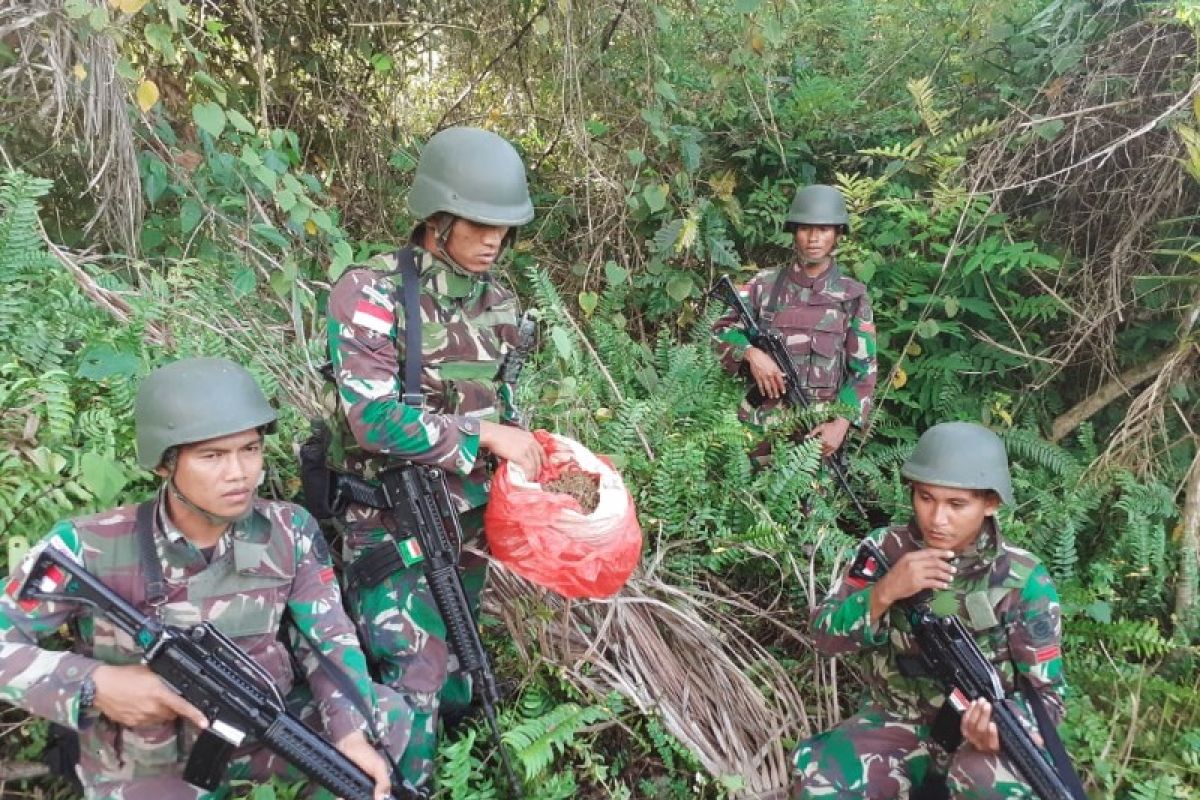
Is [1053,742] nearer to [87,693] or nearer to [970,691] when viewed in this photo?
[970,691]

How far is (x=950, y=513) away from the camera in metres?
2.93

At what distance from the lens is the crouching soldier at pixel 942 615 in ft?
9.34

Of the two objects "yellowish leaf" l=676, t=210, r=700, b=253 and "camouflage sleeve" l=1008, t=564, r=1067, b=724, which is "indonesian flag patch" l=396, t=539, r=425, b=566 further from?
"yellowish leaf" l=676, t=210, r=700, b=253

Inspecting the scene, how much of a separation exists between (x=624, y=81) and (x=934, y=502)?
4.10 m

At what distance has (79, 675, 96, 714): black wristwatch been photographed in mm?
2172

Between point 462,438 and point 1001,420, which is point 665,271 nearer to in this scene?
point 1001,420

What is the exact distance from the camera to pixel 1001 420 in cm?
562

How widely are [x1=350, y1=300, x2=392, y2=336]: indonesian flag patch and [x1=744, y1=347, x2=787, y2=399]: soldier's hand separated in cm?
291

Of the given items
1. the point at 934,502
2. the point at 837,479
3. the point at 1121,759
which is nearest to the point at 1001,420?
the point at 837,479

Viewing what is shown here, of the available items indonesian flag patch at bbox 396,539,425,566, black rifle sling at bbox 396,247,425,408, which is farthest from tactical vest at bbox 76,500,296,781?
black rifle sling at bbox 396,247,425,408

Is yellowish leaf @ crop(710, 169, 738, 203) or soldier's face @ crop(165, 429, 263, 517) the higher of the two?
yellowish leaf @ crop(710, 169, 738, 203)

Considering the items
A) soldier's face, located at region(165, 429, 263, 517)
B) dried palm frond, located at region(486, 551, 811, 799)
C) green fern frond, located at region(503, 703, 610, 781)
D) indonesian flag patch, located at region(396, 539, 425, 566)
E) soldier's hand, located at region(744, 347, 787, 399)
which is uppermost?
soldier's face, located at region(165, 429, 263, 517)

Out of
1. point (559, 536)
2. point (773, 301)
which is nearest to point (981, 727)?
point (559, 536)

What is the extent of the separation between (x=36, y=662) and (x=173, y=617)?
Answer: 12.9 inches
